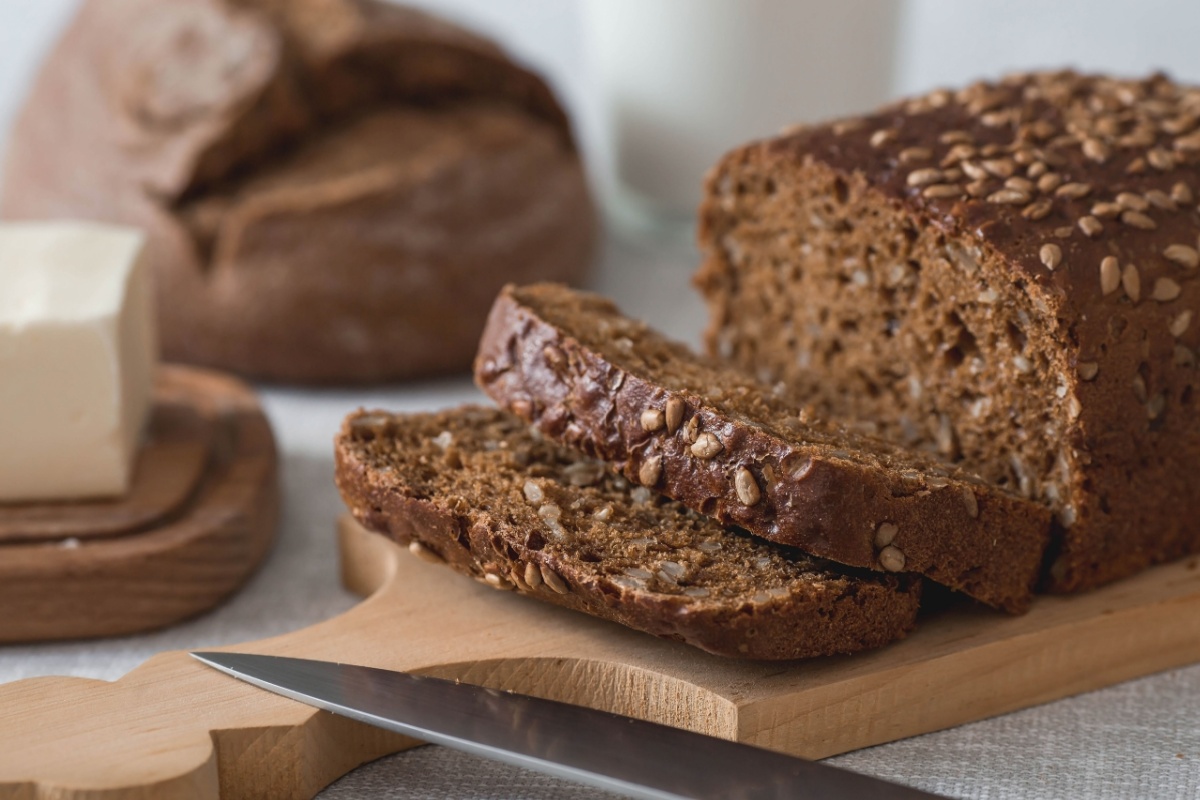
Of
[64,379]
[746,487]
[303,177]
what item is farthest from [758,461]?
[303,177]

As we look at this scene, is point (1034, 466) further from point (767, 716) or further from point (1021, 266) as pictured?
point (767, 716)

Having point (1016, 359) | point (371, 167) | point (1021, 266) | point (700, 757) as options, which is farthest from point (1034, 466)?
point (371, 167)

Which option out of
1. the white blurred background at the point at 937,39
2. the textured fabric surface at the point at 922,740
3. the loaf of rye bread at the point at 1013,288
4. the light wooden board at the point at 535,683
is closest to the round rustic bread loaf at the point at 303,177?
the white blurred background at the point at 937,39

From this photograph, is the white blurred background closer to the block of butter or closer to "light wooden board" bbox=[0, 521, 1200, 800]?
the block of butter

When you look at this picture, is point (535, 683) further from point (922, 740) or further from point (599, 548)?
point (922, 740)

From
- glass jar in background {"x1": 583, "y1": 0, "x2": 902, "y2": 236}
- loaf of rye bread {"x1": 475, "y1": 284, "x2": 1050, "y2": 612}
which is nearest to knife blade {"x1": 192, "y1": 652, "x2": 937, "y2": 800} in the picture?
loaf of rye bread {"x1": 475, "y1": 284, "x2": 1050, "y2": 612}
